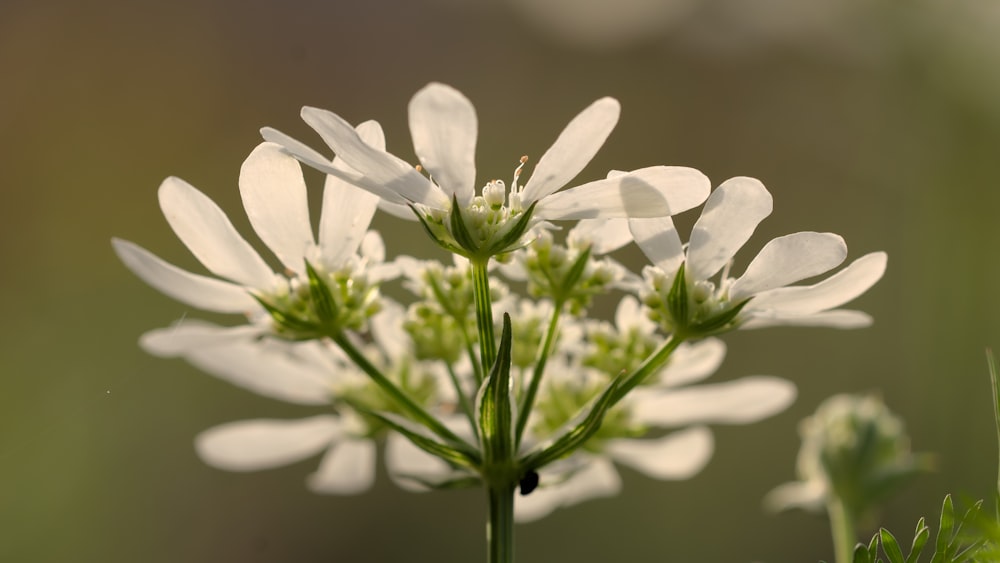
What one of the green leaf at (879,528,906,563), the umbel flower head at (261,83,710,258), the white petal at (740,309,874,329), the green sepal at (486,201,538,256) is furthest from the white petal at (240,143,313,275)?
the green leaf at (879,528,906,563)

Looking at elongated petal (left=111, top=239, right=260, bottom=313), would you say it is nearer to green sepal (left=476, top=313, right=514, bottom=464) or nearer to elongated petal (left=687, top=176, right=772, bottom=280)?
green sepal (left=476, top=313, right=514, bottom=464)

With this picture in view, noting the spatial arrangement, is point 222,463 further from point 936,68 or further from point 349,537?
point 936,68

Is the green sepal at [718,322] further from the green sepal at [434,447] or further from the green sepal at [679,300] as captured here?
the green sepal at [434,447]

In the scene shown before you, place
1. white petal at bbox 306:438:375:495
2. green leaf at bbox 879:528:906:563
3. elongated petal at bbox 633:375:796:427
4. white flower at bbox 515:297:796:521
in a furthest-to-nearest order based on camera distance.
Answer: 1. white petal at bbox 306:438:375:495
2. elongated petal at bbox 633:375:796:427
3. white flower at bbox 515:297:796:521
4. green leaf at bbox 879:528:906:563

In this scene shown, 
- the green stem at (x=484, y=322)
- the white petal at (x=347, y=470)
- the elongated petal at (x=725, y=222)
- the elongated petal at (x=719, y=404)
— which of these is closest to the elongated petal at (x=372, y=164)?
the green stem at (x=484, y=322)

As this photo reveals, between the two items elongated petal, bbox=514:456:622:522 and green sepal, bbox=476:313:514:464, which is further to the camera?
elongated petal, bbox=514:456:622:522

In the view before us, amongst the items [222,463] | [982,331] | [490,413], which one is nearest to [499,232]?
[490,413]
